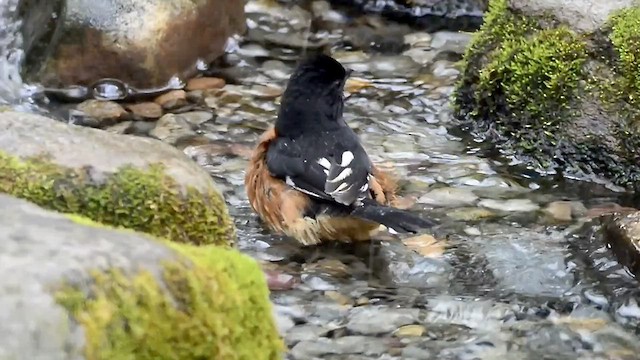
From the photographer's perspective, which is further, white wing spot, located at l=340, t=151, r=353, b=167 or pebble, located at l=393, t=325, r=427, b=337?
white wing spot, located at l=340, t=151, r=353, b=167

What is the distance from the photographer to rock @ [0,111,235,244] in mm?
3615

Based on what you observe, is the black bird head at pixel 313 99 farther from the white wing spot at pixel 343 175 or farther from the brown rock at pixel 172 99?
the brown rock at pixel 172 99

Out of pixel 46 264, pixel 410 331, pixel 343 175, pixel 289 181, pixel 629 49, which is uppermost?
pixel 46 264

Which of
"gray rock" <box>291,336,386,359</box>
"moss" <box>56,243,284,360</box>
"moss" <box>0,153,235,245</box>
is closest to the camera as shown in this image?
"moss" <box>56,243,284,360</box>

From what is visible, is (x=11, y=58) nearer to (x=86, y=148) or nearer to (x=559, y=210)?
(x=86, y=148)

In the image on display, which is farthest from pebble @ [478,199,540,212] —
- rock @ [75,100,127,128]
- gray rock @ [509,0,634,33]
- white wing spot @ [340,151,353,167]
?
rock @ [75,100,127,128]

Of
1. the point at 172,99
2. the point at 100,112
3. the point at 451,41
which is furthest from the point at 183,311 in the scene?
the point at 451,41

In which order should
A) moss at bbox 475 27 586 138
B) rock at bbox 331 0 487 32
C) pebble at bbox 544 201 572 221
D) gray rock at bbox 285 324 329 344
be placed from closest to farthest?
1. gray rock at bbox 285 324 329 344
2. pebble at bbox 544 201 572 221
3. moss at bbox 475 27 586 138
4. rock at bbox 331 0 487 32

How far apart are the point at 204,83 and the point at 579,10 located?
→ 2.71m

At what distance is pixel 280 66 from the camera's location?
25.2 feet

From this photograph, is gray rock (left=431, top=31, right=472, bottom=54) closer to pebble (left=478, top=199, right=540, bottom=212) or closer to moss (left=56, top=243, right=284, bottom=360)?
pebble (left=478, top=199, right=540, bottom=212)

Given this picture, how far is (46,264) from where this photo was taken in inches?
78.2

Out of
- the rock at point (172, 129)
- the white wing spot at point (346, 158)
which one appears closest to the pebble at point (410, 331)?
the white wing spot at point (346, 158)

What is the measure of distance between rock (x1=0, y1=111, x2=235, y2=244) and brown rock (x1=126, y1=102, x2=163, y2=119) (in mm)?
2682
